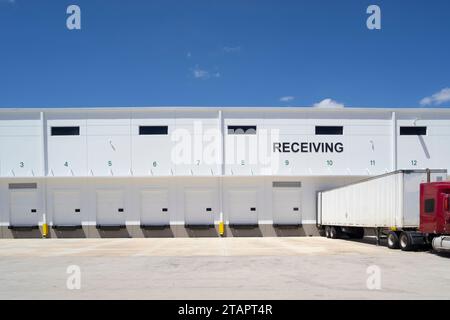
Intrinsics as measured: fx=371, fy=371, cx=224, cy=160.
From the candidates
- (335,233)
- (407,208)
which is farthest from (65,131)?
(407,208)

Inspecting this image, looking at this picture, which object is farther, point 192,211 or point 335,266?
point 192,211

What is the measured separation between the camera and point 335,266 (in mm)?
Result: 12312

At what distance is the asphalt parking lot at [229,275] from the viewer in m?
8.48

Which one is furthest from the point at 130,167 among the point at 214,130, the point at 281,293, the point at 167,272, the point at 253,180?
the point at 281,293

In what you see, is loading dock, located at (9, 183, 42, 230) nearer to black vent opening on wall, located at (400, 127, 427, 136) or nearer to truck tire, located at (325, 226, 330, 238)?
→ truck tire, located at (325, 226, 330, 238)

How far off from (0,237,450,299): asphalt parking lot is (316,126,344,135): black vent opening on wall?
11.8 m

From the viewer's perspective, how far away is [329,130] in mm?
26484

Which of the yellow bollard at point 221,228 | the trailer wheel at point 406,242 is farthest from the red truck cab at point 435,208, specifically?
the yellow bollard at point 221,228

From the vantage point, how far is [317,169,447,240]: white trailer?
1572 centimetres

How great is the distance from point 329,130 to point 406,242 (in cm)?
1202

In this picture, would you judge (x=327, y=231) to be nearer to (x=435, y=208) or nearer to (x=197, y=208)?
(x=197, y=208)

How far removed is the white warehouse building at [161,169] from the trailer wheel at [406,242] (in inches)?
390

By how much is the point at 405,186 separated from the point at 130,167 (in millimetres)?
17301

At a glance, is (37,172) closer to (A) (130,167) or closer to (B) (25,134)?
(B) (25,134)
